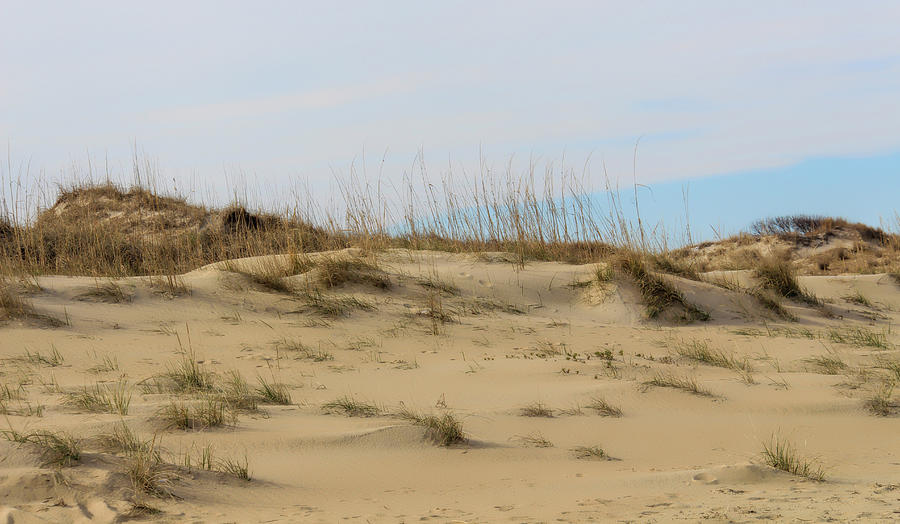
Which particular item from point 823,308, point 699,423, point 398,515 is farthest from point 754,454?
point 823,308

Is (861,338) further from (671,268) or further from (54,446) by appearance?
(54,446)

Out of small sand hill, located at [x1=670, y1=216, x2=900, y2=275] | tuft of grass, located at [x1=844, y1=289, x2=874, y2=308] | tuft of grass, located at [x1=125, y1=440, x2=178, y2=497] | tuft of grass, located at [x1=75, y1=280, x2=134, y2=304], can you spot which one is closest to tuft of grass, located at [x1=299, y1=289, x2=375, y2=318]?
tuft of grass, located at [x1=75, y1=280, x2=134, y2=304]

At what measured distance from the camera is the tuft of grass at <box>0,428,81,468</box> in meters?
2.75

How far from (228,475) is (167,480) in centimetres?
24

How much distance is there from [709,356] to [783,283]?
11.6 feet

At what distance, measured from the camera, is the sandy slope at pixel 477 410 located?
2648 millimetres

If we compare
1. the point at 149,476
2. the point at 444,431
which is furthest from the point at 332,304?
the point at 149,476

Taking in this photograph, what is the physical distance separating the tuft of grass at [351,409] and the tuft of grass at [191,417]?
573 millimetres

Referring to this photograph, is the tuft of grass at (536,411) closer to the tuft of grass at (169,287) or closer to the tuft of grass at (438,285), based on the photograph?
the tuft of grass at (438,285)

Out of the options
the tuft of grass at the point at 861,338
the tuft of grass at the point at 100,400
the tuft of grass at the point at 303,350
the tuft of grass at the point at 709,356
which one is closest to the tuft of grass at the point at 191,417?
the tuft of grass at the point at 100,400

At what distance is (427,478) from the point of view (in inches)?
120

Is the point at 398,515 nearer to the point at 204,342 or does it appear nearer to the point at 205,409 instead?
the point at 205,409

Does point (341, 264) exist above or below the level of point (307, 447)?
above

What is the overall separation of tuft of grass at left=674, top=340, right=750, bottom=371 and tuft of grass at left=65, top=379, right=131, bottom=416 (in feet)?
12.3
